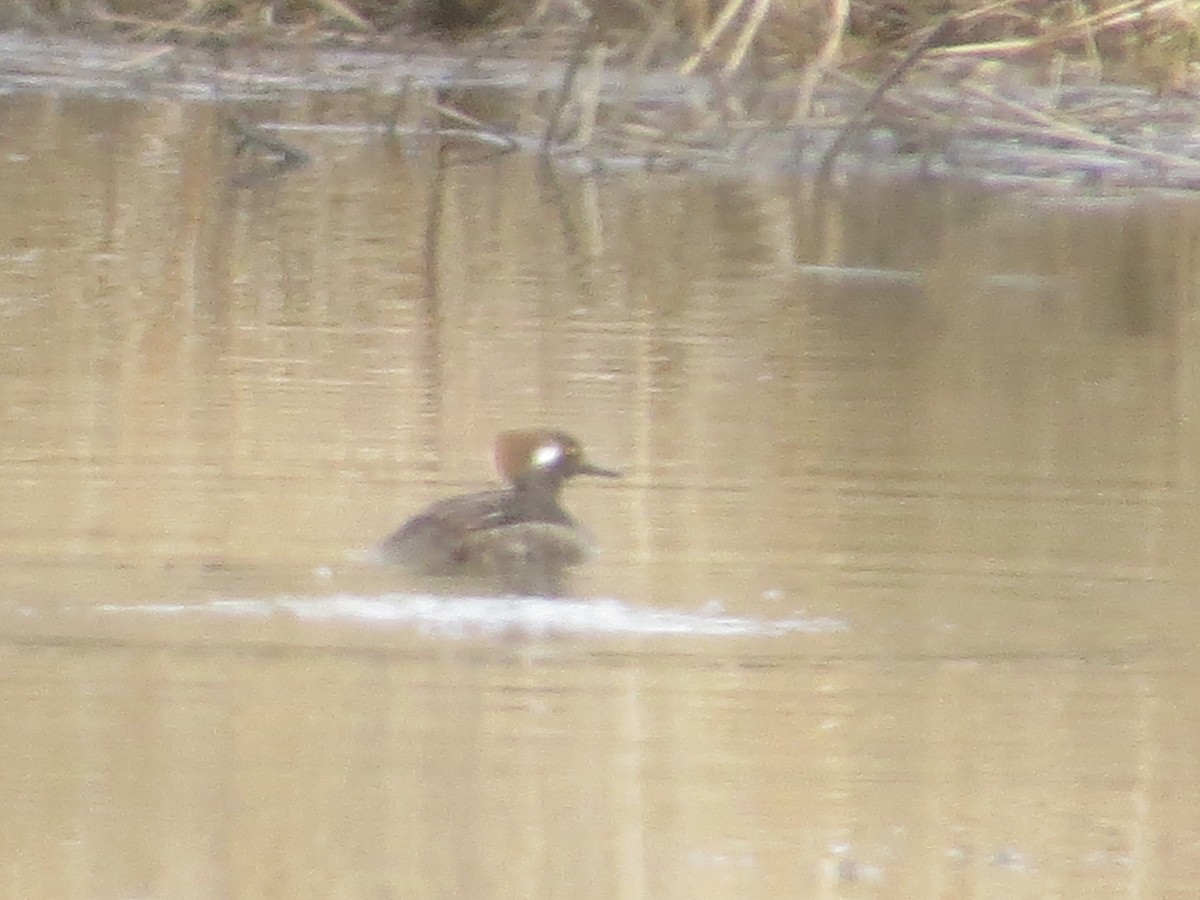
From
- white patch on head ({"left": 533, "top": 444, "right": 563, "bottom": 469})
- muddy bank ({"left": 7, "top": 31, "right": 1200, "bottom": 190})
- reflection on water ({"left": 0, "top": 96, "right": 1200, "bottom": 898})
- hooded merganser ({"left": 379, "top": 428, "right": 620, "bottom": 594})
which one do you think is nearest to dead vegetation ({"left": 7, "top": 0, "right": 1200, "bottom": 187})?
muddy bank ({"left": 7, "top": 31, "right": 1200, "bottom": 190})

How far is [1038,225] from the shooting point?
6789mm

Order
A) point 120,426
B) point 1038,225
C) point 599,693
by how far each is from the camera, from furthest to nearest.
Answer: point 1038,225 < point 120,426 < point 599,693

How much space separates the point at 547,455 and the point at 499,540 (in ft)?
0.76

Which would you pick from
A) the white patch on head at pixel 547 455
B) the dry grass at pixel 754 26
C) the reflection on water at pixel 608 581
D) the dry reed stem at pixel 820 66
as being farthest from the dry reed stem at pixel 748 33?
the white patch on head at pixel 547 455

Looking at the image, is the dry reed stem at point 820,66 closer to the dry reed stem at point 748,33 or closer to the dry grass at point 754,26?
the dry grass at point 754,26

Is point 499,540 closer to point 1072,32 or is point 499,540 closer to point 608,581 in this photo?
point 608,581

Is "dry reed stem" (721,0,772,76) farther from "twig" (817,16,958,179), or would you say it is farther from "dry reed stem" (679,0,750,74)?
"twig" (817,16,958,179)

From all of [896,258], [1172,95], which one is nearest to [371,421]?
[896,258]

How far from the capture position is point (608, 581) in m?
3.25

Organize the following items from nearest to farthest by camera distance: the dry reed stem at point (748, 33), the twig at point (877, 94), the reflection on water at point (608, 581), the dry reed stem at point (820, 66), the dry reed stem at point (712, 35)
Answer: the reflection on water at point (608, 581), the twig at point (877, 94), the dry reed stem at point (820, 66), the dry reed stem at point (748, 33), the dry reed stem at point (712, 35)

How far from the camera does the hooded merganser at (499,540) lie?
3.24 m

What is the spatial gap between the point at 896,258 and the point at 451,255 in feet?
3.26

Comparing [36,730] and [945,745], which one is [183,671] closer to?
[36,730]

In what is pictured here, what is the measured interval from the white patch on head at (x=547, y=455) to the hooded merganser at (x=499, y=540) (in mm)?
41
